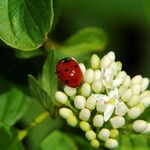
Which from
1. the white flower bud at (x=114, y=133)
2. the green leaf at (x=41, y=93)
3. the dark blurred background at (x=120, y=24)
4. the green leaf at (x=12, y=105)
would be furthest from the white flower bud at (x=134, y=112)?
Answer: the dark blurred background at (x=120, y=24)

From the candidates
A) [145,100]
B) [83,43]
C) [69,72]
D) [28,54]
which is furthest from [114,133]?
[83,43]

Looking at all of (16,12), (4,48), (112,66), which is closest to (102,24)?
(4,48)

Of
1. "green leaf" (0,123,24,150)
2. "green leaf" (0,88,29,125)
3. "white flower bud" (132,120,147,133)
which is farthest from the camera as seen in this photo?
"green leaf" (0,88,29,125)

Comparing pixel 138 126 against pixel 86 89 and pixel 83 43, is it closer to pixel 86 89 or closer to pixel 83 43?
pixel 86 89

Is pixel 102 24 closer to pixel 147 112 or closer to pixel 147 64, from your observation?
pixel 147 64

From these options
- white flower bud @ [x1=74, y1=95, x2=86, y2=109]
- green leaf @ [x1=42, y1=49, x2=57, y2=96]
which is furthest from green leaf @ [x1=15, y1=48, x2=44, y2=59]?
white flower bud @ [x1=74, y1=95, x2=86, y2=109]

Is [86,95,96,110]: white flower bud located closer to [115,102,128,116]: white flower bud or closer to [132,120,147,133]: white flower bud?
[115,102,128,116]: white flower bud

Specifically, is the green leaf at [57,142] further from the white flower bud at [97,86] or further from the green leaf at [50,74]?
the white flower bud at [97,86]

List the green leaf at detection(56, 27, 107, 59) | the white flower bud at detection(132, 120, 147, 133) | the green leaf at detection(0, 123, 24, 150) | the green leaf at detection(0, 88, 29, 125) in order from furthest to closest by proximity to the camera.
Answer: the green leaf at detection(56, 27, 107, 59), the green leaf at detection(0, 88, 29, 125), the green leaf at detection(0, 123, 24, 150), the white flower bud at detection(132, 120, 147, 133)
